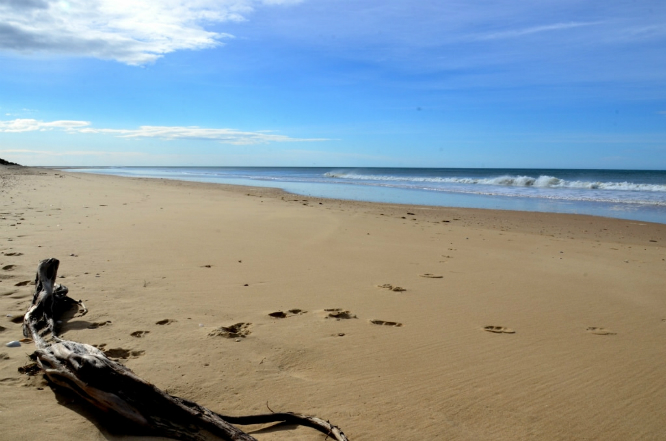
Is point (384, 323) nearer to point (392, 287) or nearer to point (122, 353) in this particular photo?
point (392, 287)

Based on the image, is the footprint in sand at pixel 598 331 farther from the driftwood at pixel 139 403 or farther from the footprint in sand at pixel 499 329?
the driftwood at pixel 139 403

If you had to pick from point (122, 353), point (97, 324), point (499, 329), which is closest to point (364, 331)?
point (499, 329)

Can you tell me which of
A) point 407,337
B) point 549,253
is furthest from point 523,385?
point 549,253

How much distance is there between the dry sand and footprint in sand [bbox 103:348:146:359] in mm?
13

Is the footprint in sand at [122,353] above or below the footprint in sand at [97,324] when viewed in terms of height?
below

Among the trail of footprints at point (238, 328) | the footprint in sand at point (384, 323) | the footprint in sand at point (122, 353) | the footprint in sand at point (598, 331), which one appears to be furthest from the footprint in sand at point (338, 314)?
the footprint in sand at point (598, 331)

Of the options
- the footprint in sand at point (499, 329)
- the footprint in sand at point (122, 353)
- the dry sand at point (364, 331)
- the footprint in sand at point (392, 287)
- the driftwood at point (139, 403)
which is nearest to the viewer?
the driftwood at point (139, 403)

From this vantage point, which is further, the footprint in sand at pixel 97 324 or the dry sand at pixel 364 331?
the footprint in sand at pixel 97 324

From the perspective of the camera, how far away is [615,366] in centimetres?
311

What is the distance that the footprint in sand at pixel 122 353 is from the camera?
9.30 ft

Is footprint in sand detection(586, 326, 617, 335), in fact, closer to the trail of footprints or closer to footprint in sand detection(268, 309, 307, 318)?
the trail of footprints

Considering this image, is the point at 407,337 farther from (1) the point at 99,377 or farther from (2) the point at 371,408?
(1) the point at 99,377

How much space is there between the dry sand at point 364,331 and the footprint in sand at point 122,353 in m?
0.01

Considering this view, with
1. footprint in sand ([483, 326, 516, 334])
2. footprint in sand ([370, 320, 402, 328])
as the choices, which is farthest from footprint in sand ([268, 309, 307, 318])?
footprint in sand ([483, 326, 516, 334])
